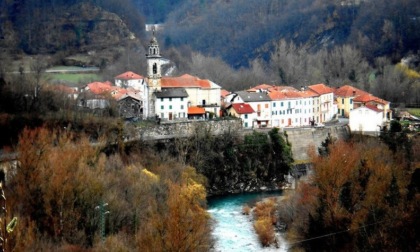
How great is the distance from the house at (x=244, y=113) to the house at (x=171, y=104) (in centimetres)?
275

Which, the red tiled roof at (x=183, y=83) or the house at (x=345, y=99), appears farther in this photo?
the house at (x=345, y=99)

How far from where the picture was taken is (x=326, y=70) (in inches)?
2206

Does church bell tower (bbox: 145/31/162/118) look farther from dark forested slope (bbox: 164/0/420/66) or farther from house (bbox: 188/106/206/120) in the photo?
dark forested slope (bbox: 164/0/420/66)

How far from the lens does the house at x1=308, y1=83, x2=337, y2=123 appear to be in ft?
130

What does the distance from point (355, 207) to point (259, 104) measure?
1762 cm

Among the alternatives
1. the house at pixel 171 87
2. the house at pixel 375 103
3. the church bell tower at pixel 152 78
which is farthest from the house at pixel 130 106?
the house at pixel 375 103

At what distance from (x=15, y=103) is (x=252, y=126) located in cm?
1300

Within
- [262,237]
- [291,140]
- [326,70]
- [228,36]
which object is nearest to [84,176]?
[262,237]

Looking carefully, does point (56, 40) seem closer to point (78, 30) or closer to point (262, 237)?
point (78, 30)

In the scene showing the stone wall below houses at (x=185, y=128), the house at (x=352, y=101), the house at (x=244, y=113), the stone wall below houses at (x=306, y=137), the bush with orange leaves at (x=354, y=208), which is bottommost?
the bush with orange leaves at (x=354, y=208)

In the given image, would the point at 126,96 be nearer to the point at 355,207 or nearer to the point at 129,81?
the point at 129,81

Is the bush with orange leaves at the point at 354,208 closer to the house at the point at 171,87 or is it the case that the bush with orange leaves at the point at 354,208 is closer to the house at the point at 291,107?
the house at the point at 171,87

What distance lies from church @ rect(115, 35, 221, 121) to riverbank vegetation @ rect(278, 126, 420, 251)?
11.6 metres

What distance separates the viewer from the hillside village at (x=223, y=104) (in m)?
35.2
